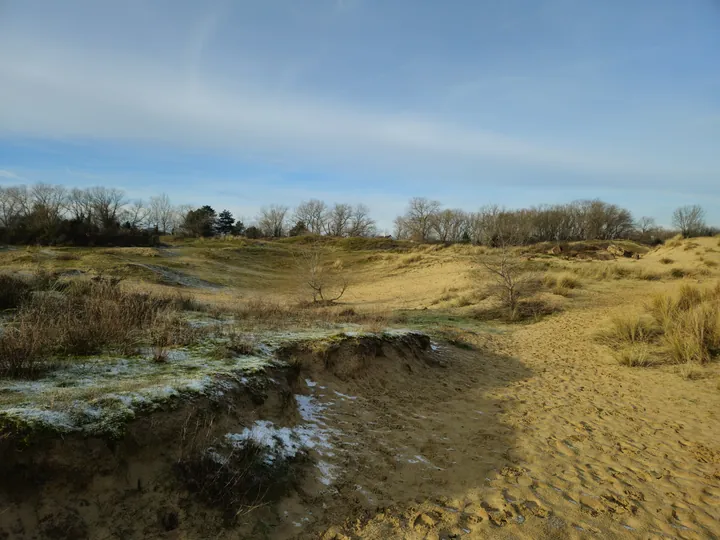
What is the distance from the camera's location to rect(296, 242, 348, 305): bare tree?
19562mm

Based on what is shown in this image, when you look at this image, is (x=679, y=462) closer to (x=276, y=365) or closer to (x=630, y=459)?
(x=630, y=459)

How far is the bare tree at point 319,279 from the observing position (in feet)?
64.2

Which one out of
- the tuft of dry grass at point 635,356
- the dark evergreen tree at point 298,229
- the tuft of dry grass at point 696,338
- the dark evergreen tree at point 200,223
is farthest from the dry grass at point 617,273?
the dark evergreen tree at point 298,229

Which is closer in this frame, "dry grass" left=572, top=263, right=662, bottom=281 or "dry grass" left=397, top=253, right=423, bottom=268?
"dry grass" left=572, top=263, right=662, bottom=281

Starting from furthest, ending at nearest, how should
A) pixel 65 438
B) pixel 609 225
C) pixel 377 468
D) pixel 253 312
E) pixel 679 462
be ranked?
pixel 609 225, pixel 253 312, pixel 679 462, pixel 377 468, pixel 65 438

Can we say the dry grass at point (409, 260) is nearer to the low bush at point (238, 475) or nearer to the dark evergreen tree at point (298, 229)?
the low bush at point (238, 475)

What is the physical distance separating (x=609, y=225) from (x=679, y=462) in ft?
239

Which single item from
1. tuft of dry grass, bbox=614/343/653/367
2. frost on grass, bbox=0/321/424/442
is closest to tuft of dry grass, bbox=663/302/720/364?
tuft of dry grass, bbox=614/343/653/367

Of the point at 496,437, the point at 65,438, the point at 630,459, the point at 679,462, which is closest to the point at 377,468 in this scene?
the point at 496,437

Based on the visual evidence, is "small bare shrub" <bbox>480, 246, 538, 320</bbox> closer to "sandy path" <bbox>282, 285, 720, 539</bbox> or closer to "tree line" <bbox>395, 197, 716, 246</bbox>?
"sandy path" <bbox>282, 285, 720, 539</bbox>

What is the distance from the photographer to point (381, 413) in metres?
5.74

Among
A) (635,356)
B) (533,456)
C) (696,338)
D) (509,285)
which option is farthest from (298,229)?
(533,456)

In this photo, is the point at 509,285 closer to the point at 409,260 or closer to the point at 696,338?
the point at 696,338

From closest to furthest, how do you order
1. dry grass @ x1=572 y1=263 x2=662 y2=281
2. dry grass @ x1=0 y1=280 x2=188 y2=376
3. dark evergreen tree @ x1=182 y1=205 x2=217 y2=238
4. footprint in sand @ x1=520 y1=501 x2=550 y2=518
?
footprint in sand @ x1=520 y1=501 x2=550 y2=518, dry grass @ x1=0 y1=280 x2=188 y2=376, dry grass @ x1=572 y1=263 x2=662 y2=281, dark evergreen tree @ x1=182 y1=205 x2=217 y2=238
